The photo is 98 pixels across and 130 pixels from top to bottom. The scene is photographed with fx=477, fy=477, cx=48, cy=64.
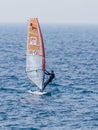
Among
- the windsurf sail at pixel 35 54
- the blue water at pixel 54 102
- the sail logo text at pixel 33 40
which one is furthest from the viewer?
the sail logo text at pixel 33 40

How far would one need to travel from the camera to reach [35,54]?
59.7m

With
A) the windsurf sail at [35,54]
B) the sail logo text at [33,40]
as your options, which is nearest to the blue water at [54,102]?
the windsurf sail at [35,54]

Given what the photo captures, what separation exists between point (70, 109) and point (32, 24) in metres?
12.4

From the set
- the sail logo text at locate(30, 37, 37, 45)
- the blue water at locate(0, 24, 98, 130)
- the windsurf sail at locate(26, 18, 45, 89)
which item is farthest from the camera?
the sail logo text at locate(30, 37, 37, 45)

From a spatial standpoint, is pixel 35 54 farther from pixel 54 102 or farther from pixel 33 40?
pixel 54 102

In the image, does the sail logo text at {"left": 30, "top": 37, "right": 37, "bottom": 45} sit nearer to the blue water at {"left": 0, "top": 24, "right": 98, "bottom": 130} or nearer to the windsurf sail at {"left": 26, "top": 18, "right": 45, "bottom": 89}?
the windsurf sail at {"left": 26, "top": 18, "right": 45, "bottom": 89}

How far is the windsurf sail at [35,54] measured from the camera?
58969 mm

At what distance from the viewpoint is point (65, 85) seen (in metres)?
68.8

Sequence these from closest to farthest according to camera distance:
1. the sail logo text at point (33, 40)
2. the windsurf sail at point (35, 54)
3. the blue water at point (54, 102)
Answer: the blue water at point (54, 102)
the windsurf sail at point (35, 54)
the sail logo text at point (33, 40)

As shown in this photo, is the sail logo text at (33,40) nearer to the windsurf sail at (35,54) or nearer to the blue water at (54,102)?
the windsurf sail at (35,54)

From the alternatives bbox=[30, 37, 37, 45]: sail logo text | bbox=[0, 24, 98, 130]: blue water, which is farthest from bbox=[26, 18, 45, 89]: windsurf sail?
bbox=[0, 24, 98, 130]: blue water

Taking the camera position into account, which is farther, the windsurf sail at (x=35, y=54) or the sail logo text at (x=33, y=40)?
the sail logo text at (x=33, y=40)

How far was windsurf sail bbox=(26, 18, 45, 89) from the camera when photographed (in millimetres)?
58969

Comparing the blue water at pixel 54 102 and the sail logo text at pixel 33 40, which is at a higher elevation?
the sail logo text at pixel 33 40
